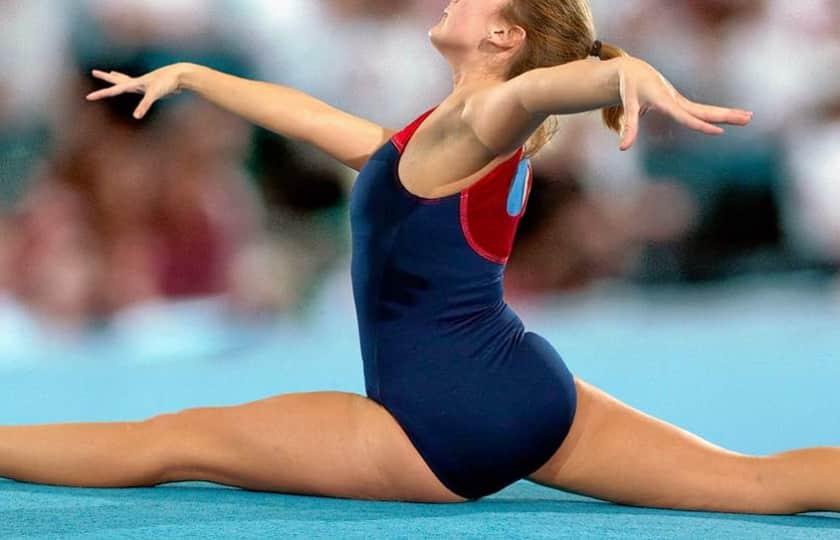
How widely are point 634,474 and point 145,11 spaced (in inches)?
135

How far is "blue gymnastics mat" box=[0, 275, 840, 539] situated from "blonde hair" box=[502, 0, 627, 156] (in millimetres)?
752

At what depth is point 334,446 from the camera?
2.49 meters

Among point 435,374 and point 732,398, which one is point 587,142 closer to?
point 732,398

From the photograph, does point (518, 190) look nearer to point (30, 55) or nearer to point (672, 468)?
point (672, 468)

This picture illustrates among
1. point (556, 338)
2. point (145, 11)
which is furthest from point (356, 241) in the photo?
point (145, 11)

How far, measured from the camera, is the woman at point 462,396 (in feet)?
7.94

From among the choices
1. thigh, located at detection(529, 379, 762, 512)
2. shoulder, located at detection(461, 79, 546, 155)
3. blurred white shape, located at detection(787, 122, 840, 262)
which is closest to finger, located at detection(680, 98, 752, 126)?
shoulder, located at detection(461, 79, 546, 155)

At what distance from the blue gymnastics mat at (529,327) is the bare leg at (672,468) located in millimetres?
42

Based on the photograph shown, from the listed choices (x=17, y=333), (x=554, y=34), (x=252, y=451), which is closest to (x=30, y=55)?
(x=17, y=333)

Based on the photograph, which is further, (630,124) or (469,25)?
(469,25)

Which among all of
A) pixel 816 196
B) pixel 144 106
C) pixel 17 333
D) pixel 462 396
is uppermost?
pixel 816 196

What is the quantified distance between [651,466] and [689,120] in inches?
35.0

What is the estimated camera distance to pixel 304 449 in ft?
8.25

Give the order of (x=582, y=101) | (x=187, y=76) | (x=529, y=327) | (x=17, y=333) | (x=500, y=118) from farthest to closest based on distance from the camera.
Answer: (x=529, y=327) → (x=17, y=333) → (x=187, y=76) → (x=500, y=118) → (x=582, y=101)
